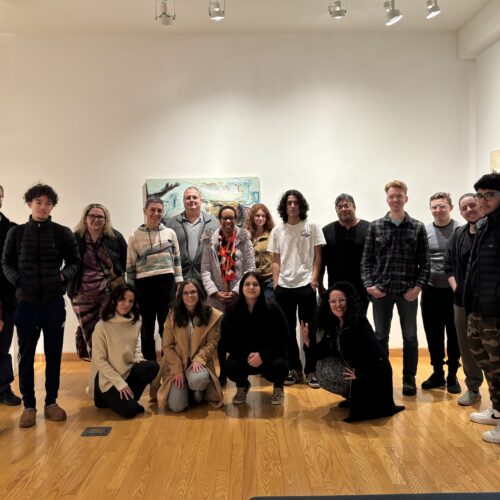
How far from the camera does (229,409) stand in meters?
4.12

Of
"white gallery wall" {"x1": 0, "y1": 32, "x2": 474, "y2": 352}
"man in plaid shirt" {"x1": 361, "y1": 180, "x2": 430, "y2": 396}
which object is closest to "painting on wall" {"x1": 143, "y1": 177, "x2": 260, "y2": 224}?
"white gallery wall" {"x1": 0, "y1": 32, "x2": 474, "y2": 352}

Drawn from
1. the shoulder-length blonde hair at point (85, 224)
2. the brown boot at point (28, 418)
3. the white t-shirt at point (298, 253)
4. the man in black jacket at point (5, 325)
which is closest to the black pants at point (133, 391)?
the brown boot at point (28, 418)

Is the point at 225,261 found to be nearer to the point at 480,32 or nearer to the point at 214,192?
the point at 214,192

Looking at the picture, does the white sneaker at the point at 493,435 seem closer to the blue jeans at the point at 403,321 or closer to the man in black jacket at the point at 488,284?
the man in black jacket at the point at 488,284

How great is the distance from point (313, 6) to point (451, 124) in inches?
77.1

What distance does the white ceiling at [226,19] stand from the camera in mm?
5172

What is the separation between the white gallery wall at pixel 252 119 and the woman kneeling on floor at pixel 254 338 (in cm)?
185

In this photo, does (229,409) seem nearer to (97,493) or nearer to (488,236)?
(97,493)

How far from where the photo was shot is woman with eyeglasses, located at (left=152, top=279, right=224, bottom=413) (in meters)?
4.11

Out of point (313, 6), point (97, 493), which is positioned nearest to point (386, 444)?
point (97, 493)

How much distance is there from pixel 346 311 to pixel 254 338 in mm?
777

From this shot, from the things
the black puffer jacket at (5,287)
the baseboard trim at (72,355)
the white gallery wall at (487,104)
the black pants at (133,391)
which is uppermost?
the white gallery wall at (487,104)

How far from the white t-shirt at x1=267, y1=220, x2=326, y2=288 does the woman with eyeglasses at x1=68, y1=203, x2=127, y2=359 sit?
1399 mm

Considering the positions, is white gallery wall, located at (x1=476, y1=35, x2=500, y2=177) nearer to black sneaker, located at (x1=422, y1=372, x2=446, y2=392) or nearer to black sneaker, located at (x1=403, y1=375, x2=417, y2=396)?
black sneaker, located at (x1=422, y1=372, x2=446, y2=392)
